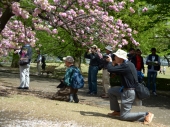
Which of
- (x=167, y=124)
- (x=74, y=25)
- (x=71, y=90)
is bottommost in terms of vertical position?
(x=167, y=124)

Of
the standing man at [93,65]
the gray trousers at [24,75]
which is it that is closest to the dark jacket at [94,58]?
the standing man at [93,65]

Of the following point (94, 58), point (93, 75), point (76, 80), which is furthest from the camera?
point (93, 75)

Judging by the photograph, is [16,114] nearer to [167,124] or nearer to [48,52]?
[167,124]

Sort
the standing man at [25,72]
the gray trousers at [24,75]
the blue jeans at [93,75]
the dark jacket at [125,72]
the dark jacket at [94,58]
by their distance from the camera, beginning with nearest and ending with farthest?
the dark jacket at [125,72], the dark jacket at [94,58], the blue jeans at [93,75], the standing man at [25,72], the gray trousers at [24,75]

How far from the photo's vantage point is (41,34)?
22578 millimetres

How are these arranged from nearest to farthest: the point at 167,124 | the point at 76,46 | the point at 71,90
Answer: the point at 167,124
the point at 71,90
the point at 76,46

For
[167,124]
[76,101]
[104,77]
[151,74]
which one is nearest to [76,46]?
[151,74]

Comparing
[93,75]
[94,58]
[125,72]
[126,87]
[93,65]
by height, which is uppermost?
[94,58]

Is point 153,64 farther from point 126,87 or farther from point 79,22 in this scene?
point 126,87

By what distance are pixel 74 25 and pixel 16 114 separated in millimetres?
3875

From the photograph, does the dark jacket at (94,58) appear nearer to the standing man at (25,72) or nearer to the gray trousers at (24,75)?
the standing man at (25,72)

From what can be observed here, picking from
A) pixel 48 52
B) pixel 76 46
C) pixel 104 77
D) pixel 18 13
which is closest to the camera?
pixel 18 13

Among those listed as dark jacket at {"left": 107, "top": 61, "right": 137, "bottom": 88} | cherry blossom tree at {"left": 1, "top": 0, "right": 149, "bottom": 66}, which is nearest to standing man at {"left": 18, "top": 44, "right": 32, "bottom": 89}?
cherry blossom tree at {"left": 1, "top": 0, "right": 149, "bottom": 66}

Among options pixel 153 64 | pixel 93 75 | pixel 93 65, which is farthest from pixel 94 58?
pixel 153 64
